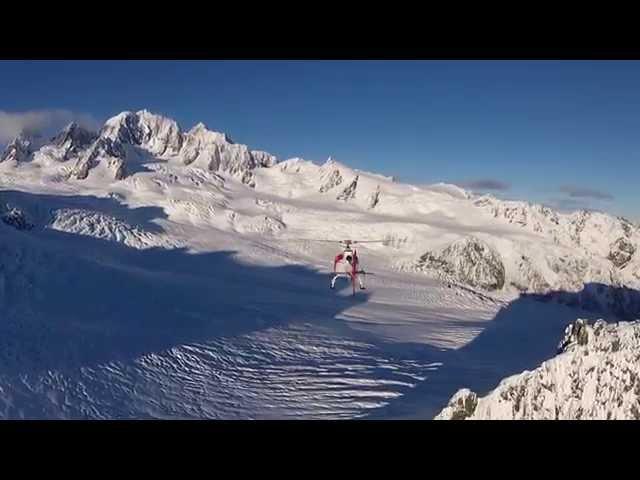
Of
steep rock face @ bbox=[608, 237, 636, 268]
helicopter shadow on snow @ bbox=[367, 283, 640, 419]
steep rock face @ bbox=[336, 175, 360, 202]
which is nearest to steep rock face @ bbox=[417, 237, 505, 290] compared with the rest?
helicopter shadow on snow @ bbox=[367, 283, 640, 419]

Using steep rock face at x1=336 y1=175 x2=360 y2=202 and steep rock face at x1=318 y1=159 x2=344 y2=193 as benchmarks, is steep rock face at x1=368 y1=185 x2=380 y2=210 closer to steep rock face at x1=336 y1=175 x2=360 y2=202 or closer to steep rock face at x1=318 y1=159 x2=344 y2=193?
steep rock face at x1=336 y1=175 x2=360 y2=202

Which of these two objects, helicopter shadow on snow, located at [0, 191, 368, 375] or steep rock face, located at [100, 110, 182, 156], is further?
steep rock face, located at [100, 110, 182, 156]

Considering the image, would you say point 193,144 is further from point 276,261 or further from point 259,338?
point 259,338

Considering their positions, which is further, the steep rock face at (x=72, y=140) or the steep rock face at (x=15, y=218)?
the steep rock face at (x=72, y=140)

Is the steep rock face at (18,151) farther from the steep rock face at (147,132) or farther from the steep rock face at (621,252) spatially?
the steep rock face at (621,252)

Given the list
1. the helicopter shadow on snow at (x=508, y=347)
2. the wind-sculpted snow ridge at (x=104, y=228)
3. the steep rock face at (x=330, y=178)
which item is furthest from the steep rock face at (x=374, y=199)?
the wind-sculpted snow ridge at (x=104, y=228)

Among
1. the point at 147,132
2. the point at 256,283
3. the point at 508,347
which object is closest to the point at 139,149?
the point at 147,132
